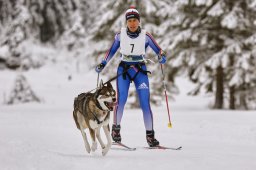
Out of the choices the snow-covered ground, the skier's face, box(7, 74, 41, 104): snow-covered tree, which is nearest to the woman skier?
the skier's face

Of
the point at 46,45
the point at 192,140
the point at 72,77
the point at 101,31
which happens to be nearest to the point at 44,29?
the point at 46,45

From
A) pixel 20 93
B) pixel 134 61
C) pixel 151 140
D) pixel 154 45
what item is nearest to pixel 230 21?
pixel 154 45

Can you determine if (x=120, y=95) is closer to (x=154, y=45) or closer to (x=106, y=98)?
(x=154, y=45)

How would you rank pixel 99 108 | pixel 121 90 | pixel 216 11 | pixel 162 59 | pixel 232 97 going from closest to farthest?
pixel 99 108 < pixel 162 59 < pixel 121 90 < pixel 216 11 < pixel 232 97

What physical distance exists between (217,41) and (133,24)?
38.8 feet

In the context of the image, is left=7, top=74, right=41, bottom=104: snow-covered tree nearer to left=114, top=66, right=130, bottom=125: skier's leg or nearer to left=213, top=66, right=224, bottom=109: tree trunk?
left=213, top=66, right=224, bottom=109: tree trunk

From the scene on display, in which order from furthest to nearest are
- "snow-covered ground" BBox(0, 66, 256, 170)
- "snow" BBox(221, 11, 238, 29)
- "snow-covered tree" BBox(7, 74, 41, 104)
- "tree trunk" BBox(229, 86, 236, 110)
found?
Result: 1. "snow-covered tree" BBox(7, 74, 41, 104)
2. "tree trunk" BBox(229, 86, 236, 110)
3. "snow" BBox(221, 11, 238, 29)
4. "snow-covered ground" BBox(0, 66, 256, 170)

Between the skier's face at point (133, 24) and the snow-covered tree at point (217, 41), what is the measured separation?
10.1m

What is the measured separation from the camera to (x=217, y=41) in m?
19.0

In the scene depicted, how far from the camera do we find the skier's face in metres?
7.82

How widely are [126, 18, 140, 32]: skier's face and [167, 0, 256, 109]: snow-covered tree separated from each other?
10132mm

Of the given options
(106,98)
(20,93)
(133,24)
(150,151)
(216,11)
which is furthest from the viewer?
(20,93)

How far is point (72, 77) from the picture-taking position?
155 ft

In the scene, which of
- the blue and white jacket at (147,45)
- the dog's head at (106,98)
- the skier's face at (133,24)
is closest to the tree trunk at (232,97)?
the blue and white jacket at (147,45)
